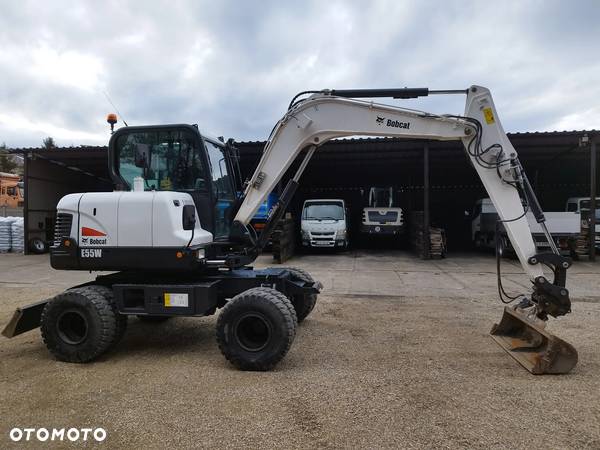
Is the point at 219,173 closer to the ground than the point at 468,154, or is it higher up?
closer to the ground

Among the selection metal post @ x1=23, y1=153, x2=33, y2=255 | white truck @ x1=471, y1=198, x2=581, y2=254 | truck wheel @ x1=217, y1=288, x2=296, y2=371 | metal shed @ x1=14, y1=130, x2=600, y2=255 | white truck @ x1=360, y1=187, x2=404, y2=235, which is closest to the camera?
truck wheel @ x1=217, y1=288, x2=296, y2=371

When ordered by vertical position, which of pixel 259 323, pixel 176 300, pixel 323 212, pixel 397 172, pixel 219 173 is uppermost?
pixel 397 172

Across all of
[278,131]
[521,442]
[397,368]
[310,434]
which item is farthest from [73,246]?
[521,442]

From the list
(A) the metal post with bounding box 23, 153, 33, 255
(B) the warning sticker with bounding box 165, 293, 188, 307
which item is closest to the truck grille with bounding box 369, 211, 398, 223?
(A) the metal post with bounding box 23, 153, 33, 255

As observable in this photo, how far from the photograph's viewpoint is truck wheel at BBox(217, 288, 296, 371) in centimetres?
447

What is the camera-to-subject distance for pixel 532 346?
16.1 ft

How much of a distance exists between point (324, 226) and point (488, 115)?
11842 mm

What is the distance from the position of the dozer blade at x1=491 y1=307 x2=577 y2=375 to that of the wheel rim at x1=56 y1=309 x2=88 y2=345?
4.85 meters

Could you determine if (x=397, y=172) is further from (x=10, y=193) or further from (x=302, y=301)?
(x=10, y=193)

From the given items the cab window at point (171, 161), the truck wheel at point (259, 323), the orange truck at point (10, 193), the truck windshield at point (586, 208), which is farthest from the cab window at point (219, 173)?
the orange truck at point (10, 193)

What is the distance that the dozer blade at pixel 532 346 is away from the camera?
14.2ft

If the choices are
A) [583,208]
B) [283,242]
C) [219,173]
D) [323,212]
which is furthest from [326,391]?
[583,208]

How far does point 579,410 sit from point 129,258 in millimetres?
4615

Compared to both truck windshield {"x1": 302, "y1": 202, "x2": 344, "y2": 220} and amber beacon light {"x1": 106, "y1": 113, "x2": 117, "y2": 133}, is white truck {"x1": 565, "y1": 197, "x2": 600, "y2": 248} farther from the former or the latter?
amber beacon light {"x1": 106, "y1": 113, "x2": 117, "y2": 133}
